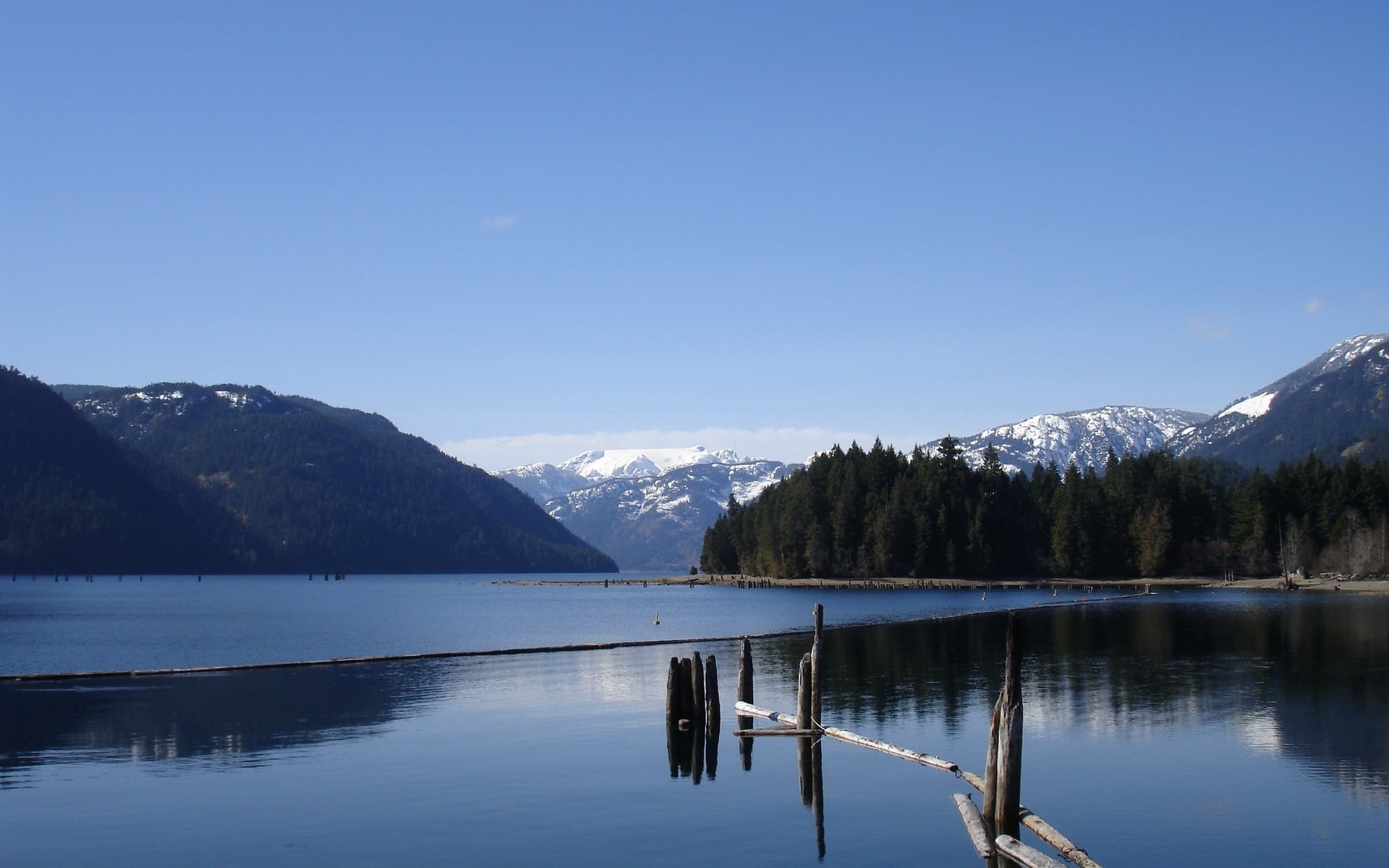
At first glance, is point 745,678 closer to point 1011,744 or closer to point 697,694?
point 697,694

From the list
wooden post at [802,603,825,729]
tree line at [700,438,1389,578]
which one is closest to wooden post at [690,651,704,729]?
wooden post at [802,603,825,729]

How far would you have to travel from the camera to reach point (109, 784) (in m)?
29.8

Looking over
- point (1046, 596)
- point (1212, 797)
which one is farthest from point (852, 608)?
point (1212, 797)

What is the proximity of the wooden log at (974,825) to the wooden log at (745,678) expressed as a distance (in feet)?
40.4

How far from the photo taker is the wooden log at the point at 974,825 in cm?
2273

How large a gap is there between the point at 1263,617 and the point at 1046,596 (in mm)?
49054

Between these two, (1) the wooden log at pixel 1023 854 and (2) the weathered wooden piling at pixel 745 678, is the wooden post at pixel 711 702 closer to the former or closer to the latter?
(2) the weathered wooden piling at pixel 745 678

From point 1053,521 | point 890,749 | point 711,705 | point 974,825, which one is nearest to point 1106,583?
point 1053,521

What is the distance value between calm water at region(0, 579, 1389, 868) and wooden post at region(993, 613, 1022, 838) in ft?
3.50

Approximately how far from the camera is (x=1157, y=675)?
171ft

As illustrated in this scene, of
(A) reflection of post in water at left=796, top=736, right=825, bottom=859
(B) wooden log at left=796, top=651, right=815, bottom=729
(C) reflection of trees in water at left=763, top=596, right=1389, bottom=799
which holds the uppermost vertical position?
(B) wooden log at left=796, top=651, right=815, bottom=729

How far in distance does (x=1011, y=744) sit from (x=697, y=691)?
48.0 ft

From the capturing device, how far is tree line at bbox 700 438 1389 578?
177625 millimetres

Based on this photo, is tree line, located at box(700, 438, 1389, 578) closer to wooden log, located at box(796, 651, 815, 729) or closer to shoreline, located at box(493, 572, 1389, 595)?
shoreline, located at box(493, 572, 1389, 595)
